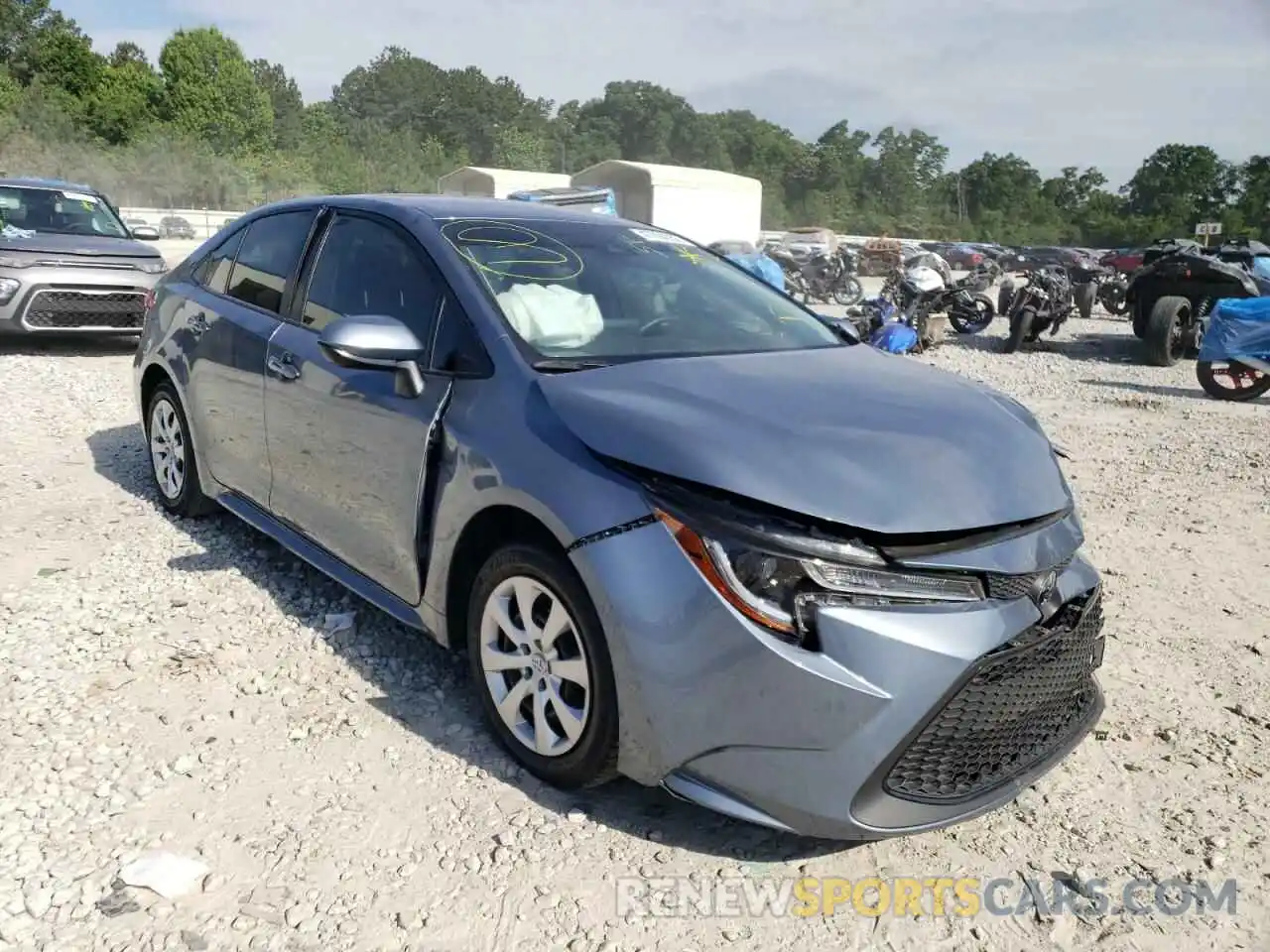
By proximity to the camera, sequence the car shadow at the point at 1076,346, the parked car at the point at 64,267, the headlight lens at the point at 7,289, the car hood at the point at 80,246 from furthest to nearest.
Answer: the car shadow at the point at 1076,346 → the car hood at the point at 80,246 → the parked car at the point at 64,267 → the headlight lens at the point at 7,289

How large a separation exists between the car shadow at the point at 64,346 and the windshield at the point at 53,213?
1.14 m

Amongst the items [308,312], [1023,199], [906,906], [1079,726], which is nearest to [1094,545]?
[1079,726]

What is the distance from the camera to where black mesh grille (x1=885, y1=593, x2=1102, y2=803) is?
228cm

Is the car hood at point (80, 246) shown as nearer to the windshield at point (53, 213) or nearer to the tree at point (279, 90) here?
the windshield at point (53, 213)

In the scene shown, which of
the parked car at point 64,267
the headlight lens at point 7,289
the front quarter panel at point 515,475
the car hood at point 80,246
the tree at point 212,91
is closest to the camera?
the front quarter panel at point 515,475

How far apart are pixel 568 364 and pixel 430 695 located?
1.23 metres

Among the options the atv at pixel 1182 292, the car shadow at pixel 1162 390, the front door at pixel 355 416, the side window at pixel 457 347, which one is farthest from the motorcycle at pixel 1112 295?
the side window at pixel 457 347

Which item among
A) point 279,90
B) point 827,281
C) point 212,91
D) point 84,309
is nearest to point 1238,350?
point 84,309

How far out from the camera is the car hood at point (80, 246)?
29.5 ft

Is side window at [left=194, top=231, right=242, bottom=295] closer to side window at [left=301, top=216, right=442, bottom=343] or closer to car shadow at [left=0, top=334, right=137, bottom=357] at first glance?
side window at [left=301, top=216, right=442, bottom=343]

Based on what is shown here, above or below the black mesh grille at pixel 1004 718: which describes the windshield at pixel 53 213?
above

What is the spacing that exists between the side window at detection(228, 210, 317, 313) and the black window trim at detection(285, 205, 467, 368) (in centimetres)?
11

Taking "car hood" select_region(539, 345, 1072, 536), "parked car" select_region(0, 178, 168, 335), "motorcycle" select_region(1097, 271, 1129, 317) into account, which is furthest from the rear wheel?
"parked car" select_region(0, 178, 168, 335)

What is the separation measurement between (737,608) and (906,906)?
0.89 metres
